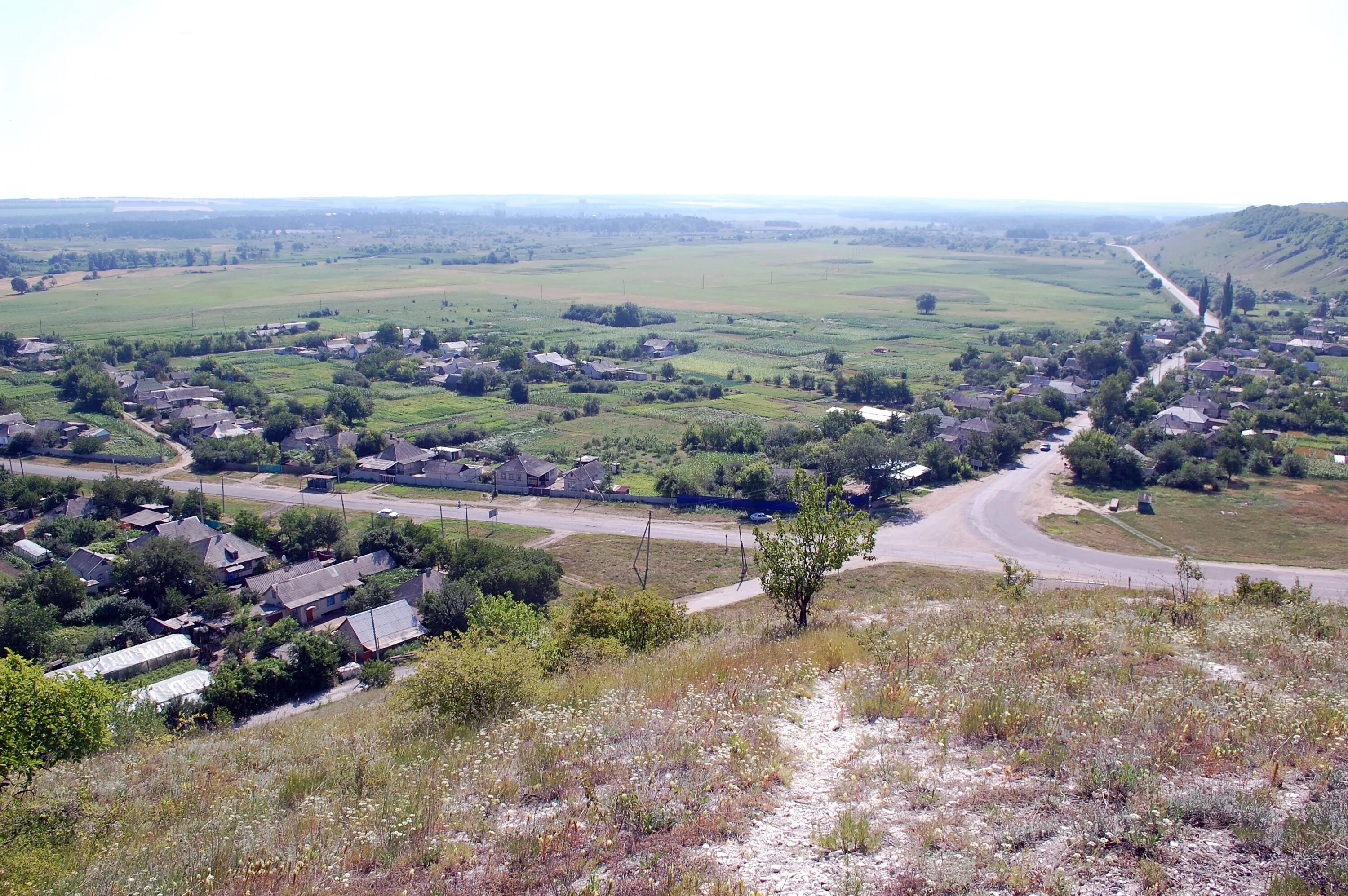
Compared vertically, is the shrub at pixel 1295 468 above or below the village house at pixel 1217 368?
below

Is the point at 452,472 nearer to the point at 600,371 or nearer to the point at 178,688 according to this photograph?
the point at 178,688

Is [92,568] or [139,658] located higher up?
[92,568]

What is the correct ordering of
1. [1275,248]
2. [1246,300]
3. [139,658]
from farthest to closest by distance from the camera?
[1275,248]
[1246,300]
[139,658]

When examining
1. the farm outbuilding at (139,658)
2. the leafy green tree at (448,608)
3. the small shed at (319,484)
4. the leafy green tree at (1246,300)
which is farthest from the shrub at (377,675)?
the leafy green tree at (1246,300)

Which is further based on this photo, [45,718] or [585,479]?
[585,479]

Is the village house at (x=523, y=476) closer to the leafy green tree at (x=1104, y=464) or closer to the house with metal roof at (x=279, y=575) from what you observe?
the house with metal roof at (x=279, y=575)

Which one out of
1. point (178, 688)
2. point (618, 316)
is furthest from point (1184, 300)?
point (178, 688)

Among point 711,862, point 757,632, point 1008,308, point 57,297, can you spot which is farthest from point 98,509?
point 1008,308
